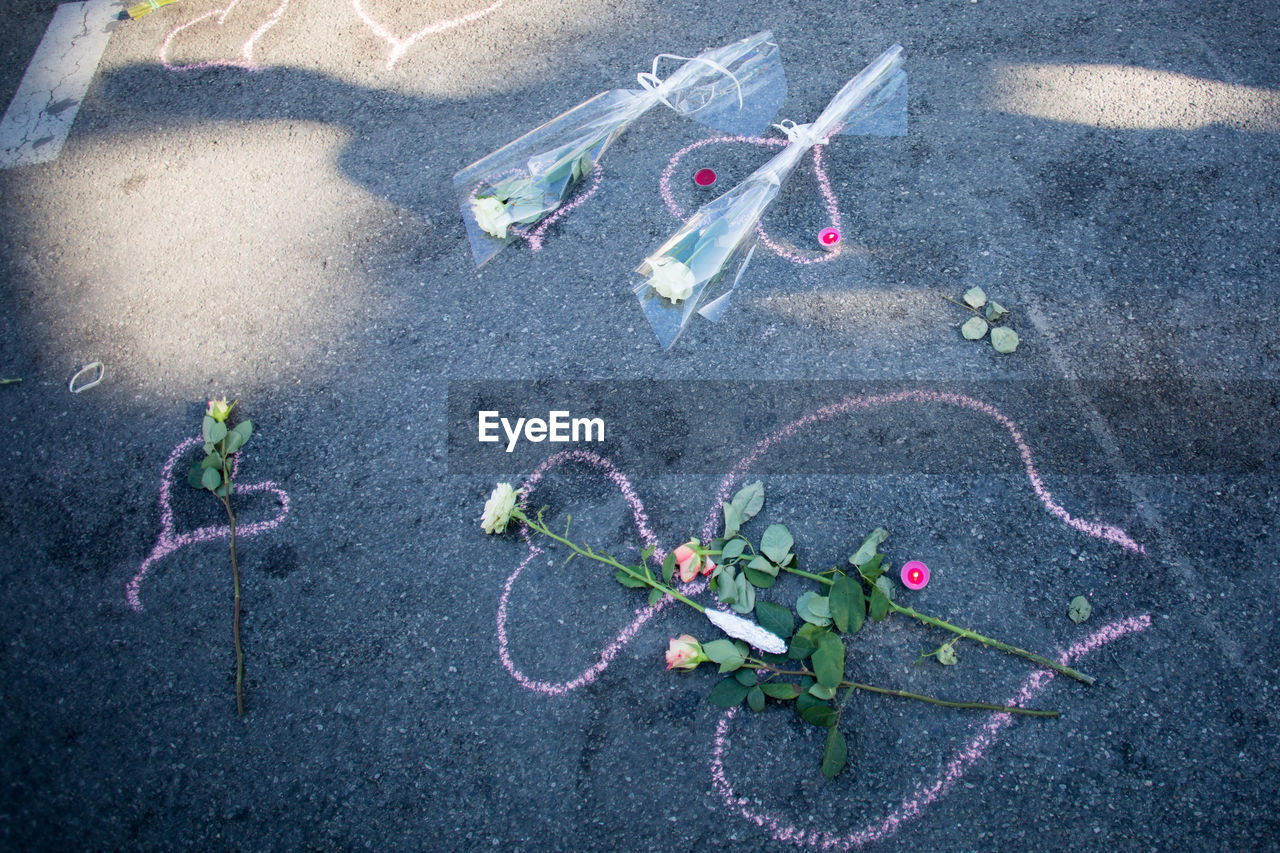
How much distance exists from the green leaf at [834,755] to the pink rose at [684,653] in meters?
0.39

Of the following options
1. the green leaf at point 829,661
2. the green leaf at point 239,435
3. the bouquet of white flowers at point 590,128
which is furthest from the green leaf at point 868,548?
the green leaf at point 239,435

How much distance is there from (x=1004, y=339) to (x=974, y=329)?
101 millimetres

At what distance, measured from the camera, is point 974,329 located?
8.16 ft

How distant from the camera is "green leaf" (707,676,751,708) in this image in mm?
1961

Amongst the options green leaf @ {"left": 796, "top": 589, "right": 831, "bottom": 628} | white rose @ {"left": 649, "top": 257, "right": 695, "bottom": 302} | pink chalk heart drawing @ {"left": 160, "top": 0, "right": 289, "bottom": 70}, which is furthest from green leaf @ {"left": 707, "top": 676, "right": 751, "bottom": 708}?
pink chalk heart drawing @ {"left": 160, "top": 0, "right": 289, "bottom": 70}

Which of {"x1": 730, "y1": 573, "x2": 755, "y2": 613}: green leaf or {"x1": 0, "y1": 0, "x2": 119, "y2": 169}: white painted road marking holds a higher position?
{"x1": 0, "y1": 0, "x2": 119, "y2": 169}: white painted road marking

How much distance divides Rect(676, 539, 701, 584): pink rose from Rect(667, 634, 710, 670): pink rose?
201mm

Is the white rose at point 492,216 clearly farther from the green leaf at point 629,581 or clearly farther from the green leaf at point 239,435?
the green leaf at point 629,581

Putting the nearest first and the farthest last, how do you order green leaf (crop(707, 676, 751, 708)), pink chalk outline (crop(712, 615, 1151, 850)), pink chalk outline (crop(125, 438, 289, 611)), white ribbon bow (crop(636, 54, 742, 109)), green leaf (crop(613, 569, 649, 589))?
pink chalk outline (crop(712, 615, 1151, 850)) → green leaf (crop(707, 676, 751, 708)) → green leaf (crop(613, 569, 649, 589)) → pink chalk outline (crop(125, 438, 289, 611)) → white ribbon bow (crop(636, 54, 742, 109))

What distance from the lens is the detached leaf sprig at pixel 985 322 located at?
96.8 inches

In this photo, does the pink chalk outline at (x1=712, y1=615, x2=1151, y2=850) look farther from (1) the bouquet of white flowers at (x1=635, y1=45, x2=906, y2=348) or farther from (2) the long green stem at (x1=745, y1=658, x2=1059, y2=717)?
(1) the bouquet of white flowers at (x1=635, y1=45, x2=906, y2=348)

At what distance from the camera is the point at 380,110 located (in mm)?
3350

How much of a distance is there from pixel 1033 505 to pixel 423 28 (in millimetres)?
3503

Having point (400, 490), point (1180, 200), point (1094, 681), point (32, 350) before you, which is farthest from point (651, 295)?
point (32, 350)
